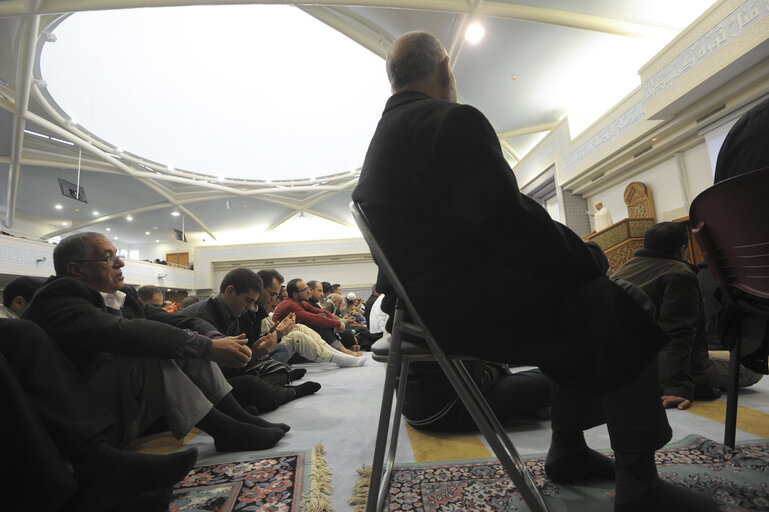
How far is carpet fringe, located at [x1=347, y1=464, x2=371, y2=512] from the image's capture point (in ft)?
3.60

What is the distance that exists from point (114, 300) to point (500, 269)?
1.80 meters

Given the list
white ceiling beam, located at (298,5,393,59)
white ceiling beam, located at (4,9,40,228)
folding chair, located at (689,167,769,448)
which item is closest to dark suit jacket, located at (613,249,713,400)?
folding chair, located at (689,167,769,448)

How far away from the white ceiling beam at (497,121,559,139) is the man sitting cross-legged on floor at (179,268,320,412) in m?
9.82

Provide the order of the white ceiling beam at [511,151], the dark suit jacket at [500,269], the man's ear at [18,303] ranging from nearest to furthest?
the dark suit jacket at [500,269] < the man's ear at [18,303] < the white ceiling beam at [511,151]

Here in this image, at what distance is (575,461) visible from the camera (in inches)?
44.3

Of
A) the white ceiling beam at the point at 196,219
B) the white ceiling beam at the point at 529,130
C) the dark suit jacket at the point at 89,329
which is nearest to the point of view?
the dark suit jacket at the point at 89,329

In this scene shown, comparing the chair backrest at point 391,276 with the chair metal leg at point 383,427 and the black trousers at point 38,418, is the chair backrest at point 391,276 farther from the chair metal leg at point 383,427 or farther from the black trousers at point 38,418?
the black trousers at point 38,418

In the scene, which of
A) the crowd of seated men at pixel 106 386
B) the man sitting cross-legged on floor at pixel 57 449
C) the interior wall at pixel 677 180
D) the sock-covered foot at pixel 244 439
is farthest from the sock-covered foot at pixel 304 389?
the interior wall at pixel 677 180

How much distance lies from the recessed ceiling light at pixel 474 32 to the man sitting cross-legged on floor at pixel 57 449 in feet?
26.6

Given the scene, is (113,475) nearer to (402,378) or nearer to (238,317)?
(402,378)

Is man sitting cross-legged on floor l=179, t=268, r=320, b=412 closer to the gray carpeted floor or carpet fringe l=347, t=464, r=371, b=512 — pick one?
the gray carpeted floor

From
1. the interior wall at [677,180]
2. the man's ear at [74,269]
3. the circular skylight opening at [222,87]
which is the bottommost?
the man's ear at [74,269]

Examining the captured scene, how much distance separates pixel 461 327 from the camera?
2.66 feet

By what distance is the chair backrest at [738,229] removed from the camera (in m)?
1.03
